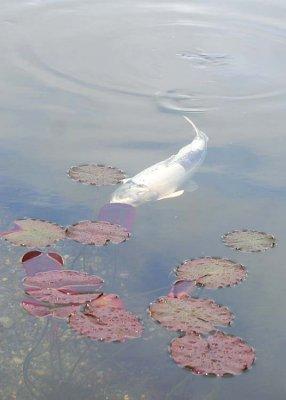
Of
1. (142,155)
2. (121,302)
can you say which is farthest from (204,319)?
(142,155)

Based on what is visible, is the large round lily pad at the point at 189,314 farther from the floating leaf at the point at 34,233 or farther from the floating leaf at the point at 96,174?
the floating leaf at the point at 96,174

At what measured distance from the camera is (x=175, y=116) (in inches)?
196

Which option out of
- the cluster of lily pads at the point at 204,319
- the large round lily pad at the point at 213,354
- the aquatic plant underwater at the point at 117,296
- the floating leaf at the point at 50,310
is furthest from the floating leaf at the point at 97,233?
the large round lily pad at the point at 213,354

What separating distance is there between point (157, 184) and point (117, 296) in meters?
0.98

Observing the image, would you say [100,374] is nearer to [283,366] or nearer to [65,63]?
[283,366]

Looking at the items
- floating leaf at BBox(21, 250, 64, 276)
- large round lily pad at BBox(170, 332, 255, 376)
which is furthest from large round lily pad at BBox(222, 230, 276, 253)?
floating leaf at BBox(21, 250, 64, 276)

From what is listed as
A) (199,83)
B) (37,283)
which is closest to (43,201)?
(37,283)

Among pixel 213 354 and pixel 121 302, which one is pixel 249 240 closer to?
pixel 121 302

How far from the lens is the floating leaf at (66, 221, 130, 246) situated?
342cm

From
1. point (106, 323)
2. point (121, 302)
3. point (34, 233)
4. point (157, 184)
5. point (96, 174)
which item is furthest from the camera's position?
point (96, 174)

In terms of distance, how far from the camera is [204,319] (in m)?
2.92

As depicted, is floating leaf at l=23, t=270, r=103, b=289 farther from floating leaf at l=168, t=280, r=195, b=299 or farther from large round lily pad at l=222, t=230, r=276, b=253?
large round lily pad at l=222, t=230, r=276, b=253

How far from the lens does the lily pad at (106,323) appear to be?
2.82 metres

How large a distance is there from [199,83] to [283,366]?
10.3 ft
